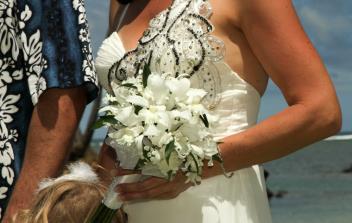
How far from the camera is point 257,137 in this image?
4.08 meters

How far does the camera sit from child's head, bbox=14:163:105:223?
13.8 ft

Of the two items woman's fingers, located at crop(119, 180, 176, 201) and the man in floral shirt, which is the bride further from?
the man in floral shirt

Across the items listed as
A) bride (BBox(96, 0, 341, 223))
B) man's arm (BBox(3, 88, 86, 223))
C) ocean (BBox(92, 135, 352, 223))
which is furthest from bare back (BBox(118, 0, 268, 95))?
ocean (BBox(92, 135, 352, 223))

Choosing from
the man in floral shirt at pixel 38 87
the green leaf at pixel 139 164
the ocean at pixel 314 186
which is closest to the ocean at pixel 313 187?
the ocean at pixel 314 186

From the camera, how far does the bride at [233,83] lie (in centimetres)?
409

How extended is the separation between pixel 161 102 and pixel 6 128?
0.94 metres

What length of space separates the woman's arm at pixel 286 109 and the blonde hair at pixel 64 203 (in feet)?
0.69

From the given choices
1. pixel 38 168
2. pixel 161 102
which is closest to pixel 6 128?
pixel 38 168

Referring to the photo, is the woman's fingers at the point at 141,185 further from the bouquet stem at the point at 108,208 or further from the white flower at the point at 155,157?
the white flower at the point at 155,157

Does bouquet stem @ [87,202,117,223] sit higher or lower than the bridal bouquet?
lower

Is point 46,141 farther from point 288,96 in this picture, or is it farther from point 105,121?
point 288,96

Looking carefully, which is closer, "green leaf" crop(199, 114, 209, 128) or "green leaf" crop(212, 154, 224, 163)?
"green leaf" crop(199, 114, 209, 128)

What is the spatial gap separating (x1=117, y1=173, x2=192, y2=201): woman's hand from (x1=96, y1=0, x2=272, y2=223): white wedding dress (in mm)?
128

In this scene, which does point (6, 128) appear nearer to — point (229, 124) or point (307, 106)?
point (229, 124)
